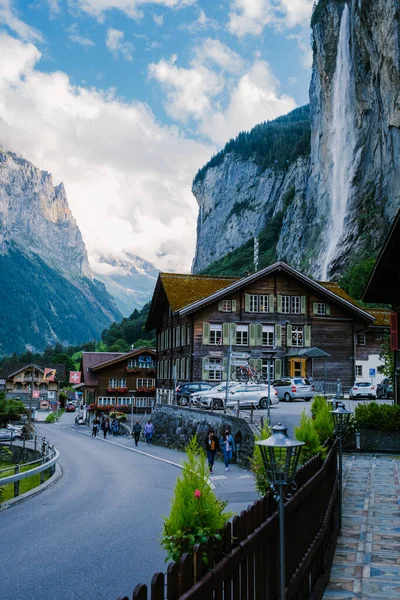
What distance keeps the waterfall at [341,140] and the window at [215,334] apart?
129 ft

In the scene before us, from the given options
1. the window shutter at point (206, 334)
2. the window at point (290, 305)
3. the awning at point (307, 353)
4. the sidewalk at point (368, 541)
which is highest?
the window at point (290, 305)

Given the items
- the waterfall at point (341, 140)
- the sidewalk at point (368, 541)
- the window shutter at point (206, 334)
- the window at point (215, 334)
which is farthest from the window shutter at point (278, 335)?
the waterfall at point (341, 140)

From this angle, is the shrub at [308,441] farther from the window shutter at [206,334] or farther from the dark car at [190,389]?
the window shutter at [206,334]

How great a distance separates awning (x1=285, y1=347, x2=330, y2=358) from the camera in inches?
1580

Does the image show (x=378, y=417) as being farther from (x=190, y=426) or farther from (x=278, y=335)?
(x=278, y=335)

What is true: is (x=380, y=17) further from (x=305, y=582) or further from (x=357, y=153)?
(x=305, y=582)

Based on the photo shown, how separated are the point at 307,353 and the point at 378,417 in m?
19.6

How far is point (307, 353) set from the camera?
40.6 meters

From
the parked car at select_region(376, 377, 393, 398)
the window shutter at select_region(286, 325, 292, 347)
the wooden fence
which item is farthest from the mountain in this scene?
the wooden fence

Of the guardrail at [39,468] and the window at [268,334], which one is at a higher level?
the window at [268,334]

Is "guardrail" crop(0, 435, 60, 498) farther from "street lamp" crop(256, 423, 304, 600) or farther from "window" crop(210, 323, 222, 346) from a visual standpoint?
"window" crop(210, 323, 222, 346)

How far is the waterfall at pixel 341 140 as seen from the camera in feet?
273

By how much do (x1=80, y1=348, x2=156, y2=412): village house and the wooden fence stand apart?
55.0 meters

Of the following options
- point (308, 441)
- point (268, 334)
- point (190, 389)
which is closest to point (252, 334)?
point (268, 334)
